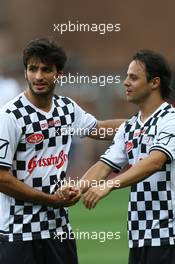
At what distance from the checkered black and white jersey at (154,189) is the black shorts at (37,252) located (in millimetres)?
482

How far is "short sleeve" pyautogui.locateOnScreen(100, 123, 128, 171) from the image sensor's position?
664cm

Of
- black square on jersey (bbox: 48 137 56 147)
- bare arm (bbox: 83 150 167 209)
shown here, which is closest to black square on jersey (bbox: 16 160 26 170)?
black square on jersey (bbox: 48 137 56 147)

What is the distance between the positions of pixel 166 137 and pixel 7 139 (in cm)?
99

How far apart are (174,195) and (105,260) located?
13.4 feet

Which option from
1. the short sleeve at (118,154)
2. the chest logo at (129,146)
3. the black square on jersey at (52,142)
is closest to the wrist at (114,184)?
the chest logo at (129,146)

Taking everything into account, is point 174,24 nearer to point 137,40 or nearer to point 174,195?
point 137,40

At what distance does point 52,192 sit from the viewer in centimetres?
661

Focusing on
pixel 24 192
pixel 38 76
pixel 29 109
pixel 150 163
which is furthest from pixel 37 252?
pixel 38 76

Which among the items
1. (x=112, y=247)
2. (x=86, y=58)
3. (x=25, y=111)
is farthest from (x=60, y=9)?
(x=25, y=111)

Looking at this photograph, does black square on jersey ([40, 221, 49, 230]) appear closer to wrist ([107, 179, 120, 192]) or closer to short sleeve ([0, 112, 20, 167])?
short sleeve ([0, 112, 20, 167])

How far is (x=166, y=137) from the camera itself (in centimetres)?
628

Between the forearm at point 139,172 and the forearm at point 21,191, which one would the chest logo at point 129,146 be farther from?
the forearm at point 21,191

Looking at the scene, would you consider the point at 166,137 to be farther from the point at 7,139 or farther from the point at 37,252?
the point at 37,252

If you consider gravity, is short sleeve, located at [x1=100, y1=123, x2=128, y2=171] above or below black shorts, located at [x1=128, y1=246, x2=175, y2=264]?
above
